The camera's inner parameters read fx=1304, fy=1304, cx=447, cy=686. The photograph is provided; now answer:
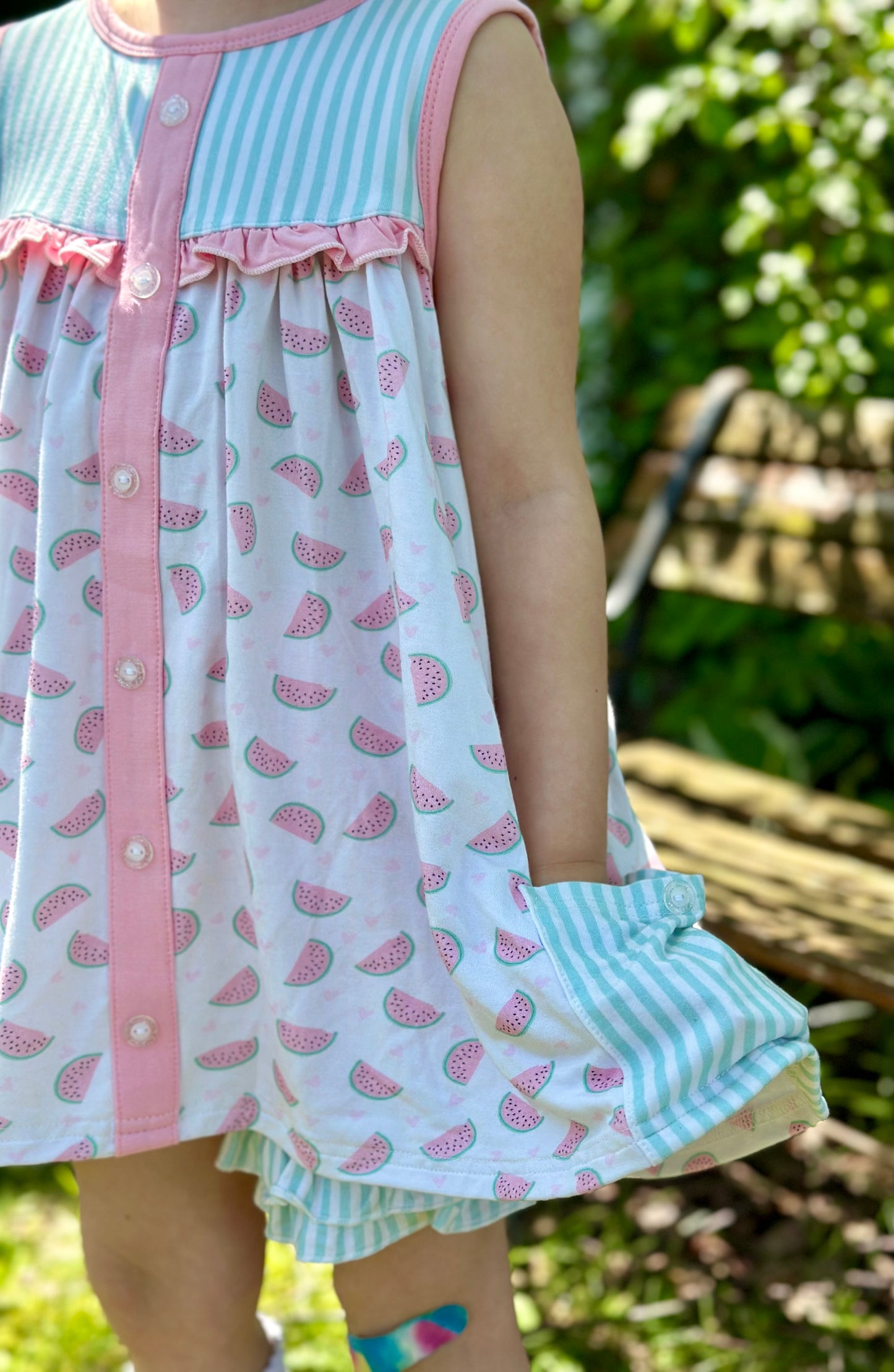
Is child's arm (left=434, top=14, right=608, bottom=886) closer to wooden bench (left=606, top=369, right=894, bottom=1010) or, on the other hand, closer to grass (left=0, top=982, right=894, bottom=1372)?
wooden bench (left=606, top=369, right=894, bottom=1010)

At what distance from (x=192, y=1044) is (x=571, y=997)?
1.24 ft

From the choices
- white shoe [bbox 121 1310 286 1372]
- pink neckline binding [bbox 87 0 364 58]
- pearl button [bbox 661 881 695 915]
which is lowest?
white shoe [bbox 121 1310 286 1372]

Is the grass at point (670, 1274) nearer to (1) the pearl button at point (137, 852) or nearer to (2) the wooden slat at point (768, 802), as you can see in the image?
(2) the wooden slat at point (768, 802)

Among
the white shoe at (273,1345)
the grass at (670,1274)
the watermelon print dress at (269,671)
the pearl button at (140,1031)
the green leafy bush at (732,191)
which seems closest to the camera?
the watermelon print dress at (269,671)

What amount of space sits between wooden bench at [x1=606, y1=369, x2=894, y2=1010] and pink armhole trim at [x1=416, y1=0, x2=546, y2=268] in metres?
1.15

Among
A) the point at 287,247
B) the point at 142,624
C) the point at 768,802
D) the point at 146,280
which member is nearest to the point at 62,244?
the point at 146,280

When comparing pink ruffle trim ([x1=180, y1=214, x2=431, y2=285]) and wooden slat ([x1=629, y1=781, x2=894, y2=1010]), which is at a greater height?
pink ruffle trim ([x1=180, y1=214, x2=431, y2=285])

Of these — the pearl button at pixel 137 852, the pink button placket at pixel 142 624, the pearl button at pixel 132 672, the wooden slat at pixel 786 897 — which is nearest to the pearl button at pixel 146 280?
the pink button placket at pixel 142 624

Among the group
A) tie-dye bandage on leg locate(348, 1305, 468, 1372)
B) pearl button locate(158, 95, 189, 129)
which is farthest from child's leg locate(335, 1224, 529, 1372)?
pearl button locate(158, 95, 189, 129)

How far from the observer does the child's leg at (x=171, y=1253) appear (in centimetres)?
122

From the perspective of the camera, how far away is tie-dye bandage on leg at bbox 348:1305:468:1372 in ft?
3.71

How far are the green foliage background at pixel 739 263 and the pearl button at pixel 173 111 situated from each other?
1.69 metres

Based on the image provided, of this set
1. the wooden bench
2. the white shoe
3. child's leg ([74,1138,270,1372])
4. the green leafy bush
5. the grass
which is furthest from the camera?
the green leafy bush

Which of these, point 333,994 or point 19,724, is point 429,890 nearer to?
point 333,994
